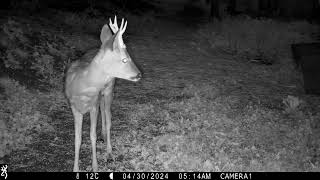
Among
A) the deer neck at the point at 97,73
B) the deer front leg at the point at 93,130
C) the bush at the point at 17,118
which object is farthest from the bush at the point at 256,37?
the deer neck at the point at 97,73

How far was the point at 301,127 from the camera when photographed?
7.77 metres

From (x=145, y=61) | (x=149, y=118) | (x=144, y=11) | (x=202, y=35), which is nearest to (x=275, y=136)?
(x=149, y=118)

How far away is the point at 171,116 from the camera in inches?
332

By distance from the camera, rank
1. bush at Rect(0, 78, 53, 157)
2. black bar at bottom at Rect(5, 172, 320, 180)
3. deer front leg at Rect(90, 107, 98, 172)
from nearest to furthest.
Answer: black bar at bottom at Rect(5, 172, 320, 180), deer front leg at Rect(90, 107, 98, 172), bush at Rect(0, 78, 53, 157)

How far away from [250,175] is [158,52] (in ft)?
35.3

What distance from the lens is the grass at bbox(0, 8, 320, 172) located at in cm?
625

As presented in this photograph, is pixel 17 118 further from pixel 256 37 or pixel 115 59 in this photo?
pixel 256 37

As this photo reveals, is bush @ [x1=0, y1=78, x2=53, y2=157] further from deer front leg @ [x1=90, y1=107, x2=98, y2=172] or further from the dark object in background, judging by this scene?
the dark object in background

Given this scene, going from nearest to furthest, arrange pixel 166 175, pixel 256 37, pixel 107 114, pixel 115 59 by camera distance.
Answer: pixel 115 59 → pixel 166 175 → pixel 107 114 → pixel 256 37

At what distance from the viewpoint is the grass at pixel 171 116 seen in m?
6.25

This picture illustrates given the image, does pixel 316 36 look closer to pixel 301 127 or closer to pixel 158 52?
pixel 158 52

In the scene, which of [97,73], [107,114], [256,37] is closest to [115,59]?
[97,73]

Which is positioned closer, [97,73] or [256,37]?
[97,73]

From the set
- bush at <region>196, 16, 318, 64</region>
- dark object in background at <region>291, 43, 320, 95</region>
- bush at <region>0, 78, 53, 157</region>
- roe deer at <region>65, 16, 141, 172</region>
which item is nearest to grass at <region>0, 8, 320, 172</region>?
bush at <region>0, 78, 53, 157</region>
